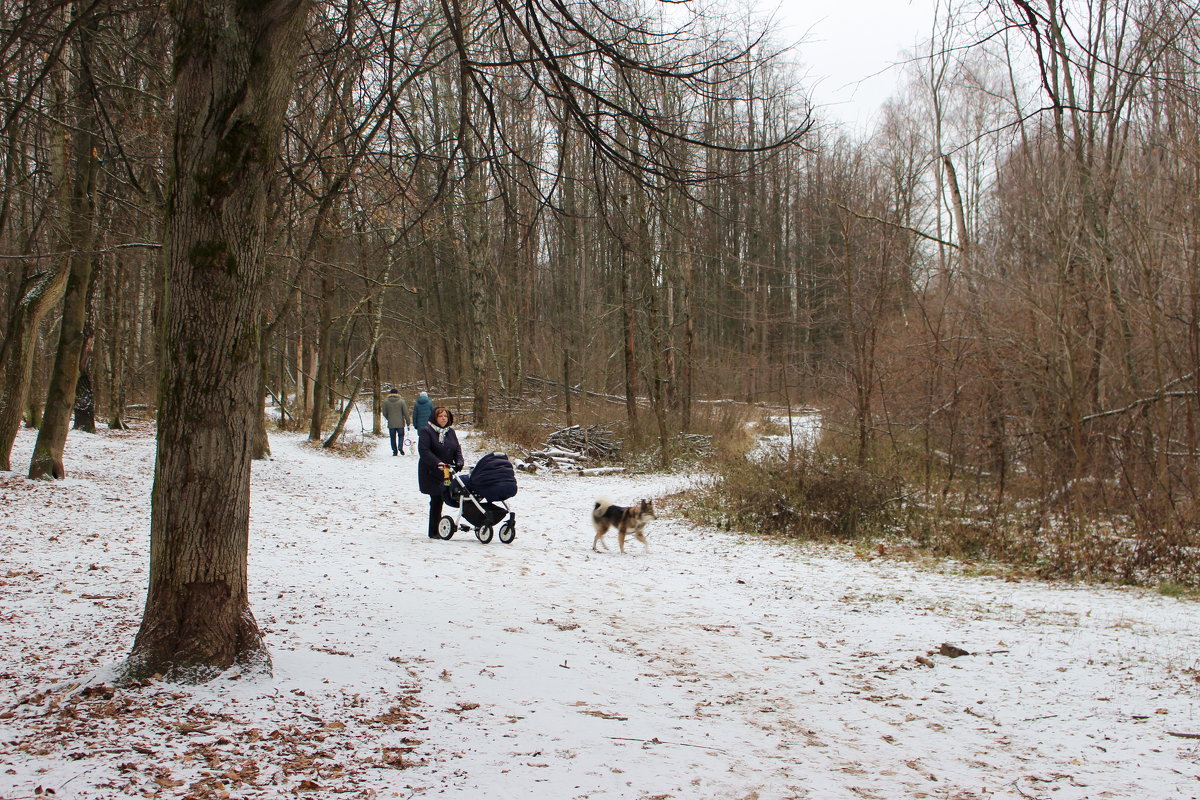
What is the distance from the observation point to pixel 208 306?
14.2ft

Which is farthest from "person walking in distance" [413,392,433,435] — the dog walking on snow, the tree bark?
the dog walking on snow

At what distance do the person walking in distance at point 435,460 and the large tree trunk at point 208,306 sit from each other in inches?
239

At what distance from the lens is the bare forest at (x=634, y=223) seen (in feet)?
14.3

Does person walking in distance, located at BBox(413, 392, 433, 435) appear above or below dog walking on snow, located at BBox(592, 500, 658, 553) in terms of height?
above

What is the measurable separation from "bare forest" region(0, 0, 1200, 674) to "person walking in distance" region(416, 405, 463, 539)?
268 centimetres

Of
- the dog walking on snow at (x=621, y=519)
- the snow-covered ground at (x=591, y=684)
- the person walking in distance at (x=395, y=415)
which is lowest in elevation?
the snow-covered ground at (x=591, y=684)

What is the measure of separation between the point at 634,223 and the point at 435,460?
12.0 meters

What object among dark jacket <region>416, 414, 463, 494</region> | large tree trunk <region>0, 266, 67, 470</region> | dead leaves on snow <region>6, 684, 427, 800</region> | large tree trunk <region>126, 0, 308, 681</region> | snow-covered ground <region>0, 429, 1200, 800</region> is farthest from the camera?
large tree trunk <region>0, 266, 67, 470</region>

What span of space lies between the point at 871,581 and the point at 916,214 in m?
20.1

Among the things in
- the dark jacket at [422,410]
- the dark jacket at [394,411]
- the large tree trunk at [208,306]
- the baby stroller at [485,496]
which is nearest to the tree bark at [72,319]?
the baby stroller at [485,496]

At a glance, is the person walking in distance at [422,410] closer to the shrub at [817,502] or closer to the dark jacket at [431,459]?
the shrub at [817,502]

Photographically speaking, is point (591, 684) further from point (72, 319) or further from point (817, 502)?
point (72, 319)

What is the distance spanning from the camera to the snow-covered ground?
3807 millimetres

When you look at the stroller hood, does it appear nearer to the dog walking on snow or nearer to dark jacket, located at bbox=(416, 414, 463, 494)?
dark jacket, located at bbox=(416, 414, 463, 494)
